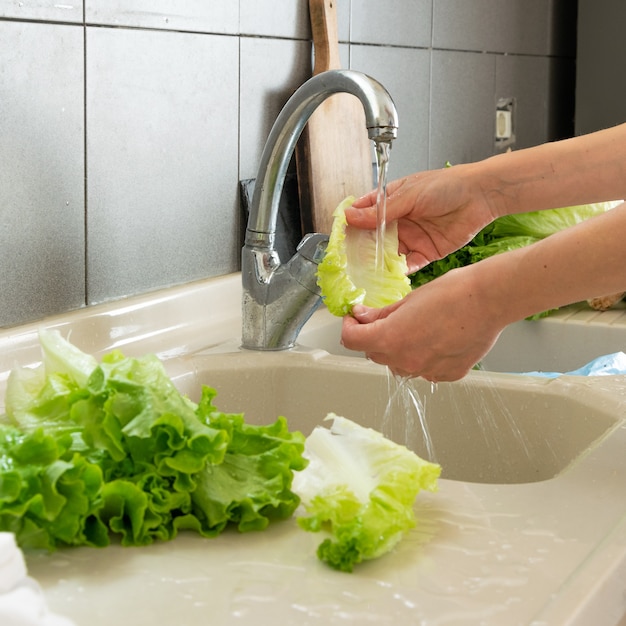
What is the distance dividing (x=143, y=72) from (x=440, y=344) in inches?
28.1

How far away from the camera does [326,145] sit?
2.02 meters

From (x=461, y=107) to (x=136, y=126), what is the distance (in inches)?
48.2

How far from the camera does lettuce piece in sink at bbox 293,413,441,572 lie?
2.75ft

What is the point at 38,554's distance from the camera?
85cm

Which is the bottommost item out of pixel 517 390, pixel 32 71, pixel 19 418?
pixel 517 390

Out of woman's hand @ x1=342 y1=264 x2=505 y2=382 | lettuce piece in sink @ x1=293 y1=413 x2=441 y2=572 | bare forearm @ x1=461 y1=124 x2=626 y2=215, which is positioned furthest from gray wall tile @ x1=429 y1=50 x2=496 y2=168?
lettuce piece in sink @ x1=293 y1=413 x2=441 y2=572

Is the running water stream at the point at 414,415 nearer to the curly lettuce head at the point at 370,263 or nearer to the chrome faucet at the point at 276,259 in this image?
the curly lettuce head at the point at 370,263

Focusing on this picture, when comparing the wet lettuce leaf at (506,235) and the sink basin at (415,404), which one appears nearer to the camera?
the sink basin at (415,404)

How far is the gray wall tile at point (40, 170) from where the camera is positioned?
56.2 inches

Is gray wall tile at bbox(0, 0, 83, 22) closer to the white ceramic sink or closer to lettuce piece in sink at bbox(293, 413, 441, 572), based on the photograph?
the white ceramic sink

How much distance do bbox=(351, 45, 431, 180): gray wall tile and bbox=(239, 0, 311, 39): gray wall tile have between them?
0.80 feet

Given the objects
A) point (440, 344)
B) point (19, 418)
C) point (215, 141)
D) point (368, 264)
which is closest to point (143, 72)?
point (215, 141)

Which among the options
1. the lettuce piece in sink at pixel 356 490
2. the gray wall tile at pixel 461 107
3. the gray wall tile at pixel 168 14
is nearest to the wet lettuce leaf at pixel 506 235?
the gray wall tile at pixel 461 107

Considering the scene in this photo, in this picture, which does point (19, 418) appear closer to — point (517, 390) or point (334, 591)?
point (334, 591)
